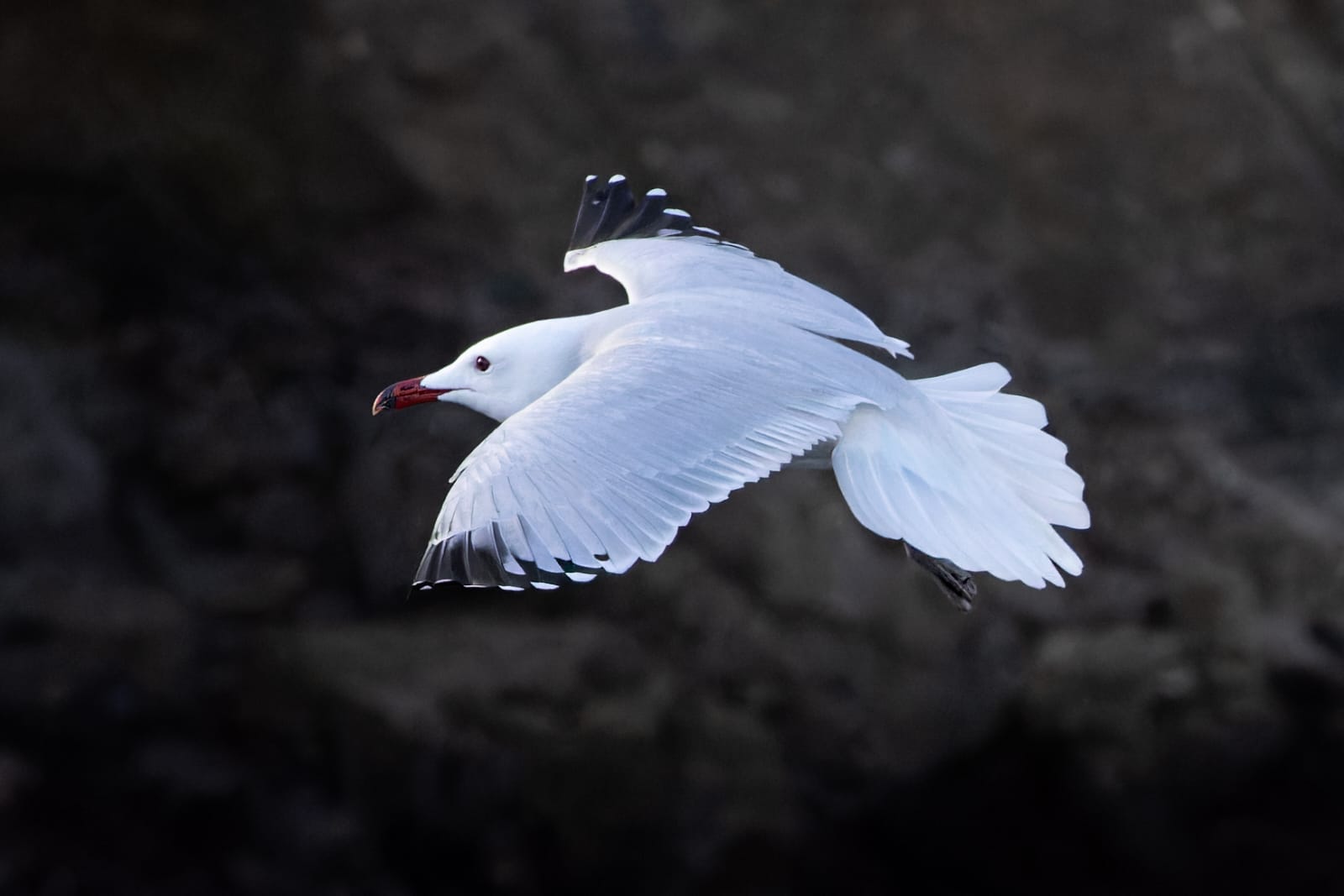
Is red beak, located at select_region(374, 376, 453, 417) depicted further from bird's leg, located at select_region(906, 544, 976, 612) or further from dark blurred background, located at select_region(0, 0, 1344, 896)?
dark blurred background, located at select_region(0, 0, 1344, 896)

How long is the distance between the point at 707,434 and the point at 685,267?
594 mm

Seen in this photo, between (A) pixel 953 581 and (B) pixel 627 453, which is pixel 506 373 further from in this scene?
(A) pixel 953 581

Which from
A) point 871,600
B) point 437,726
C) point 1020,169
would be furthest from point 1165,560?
point 437,726

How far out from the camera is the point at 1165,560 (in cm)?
347

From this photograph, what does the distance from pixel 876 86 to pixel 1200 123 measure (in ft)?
2.30

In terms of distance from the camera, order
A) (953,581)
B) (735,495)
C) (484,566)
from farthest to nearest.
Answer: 1. (735,495)
2. (953,581)
3. (484,566)

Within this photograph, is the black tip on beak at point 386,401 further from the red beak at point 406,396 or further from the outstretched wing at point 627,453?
the outstretched wing at point 627,453

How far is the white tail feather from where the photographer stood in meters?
1.92

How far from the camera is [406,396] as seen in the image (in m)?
2.29

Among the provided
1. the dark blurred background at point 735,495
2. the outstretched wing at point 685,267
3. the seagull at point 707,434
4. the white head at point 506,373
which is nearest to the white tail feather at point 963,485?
the seagull at point 707,434

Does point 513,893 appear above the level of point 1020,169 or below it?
below

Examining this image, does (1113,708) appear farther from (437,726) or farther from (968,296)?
(437,726)

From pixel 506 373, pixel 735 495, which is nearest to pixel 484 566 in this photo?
pixel 506 373

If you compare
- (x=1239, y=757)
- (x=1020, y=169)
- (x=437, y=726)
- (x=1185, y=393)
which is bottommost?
(x=437, y=726)
